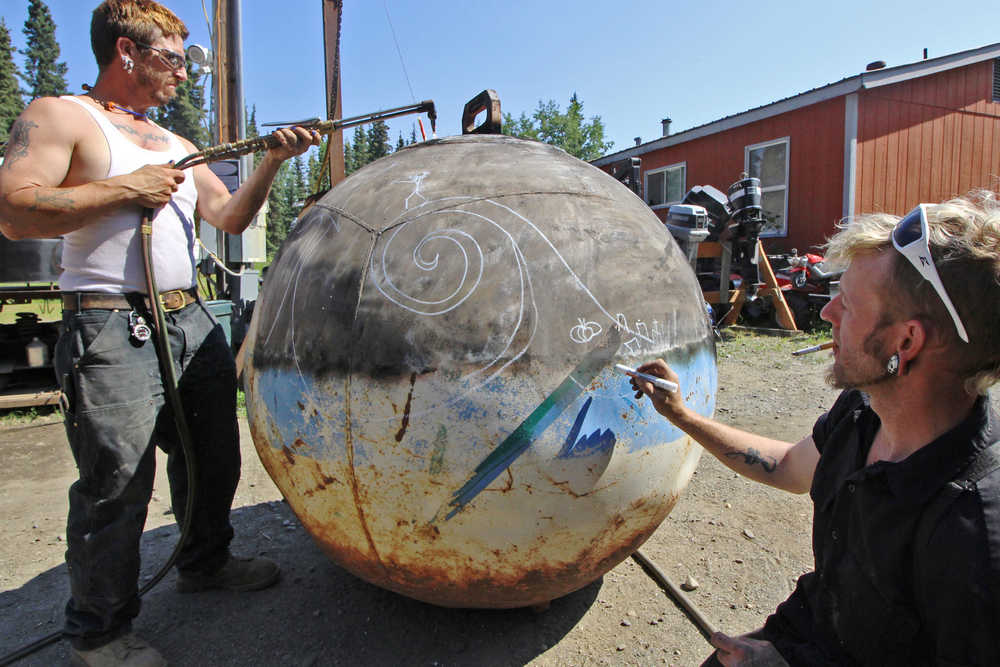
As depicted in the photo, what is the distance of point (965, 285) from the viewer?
1.29 metres

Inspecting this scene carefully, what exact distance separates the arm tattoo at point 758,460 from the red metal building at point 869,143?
10.4 meters

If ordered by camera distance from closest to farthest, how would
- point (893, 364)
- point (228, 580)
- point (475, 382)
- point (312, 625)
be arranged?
1. point (893, 364)
2. point (475, 382)
3. point (312, 625)
4. point (228, 580)

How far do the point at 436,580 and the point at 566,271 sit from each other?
3.39 feet

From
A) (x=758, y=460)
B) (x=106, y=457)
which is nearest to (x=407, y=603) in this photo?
(x=106, y=457)

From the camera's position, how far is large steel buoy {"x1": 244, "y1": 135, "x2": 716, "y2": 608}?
178 cm

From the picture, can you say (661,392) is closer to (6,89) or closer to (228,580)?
(228,580)

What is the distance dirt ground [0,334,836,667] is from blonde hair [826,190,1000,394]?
146 centimetres

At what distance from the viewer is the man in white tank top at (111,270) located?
2.05 metres

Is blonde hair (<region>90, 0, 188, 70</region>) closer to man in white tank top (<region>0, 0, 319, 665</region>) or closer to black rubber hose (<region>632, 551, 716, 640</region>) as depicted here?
man in white tank top (<region>0, 0, 319, 665</region>)

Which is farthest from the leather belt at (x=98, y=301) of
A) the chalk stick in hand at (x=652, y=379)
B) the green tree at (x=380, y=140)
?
the green tree at (x=380, y=140)

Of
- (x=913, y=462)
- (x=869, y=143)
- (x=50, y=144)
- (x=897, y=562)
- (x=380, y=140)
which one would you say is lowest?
(x=897, y=562)

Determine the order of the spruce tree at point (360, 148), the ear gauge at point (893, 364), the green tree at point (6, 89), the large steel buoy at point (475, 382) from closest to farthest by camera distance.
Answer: the ear gauge at point (893, 364), the large steel buoy at point (475, 382), the green tree at point (6, 89), the spruce tree at point (360, 148)

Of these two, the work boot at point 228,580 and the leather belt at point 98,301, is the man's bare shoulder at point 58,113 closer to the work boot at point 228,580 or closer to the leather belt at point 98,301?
the leather belt at point 98,301

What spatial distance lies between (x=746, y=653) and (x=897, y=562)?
19.8 inches
